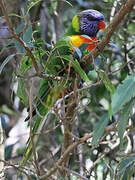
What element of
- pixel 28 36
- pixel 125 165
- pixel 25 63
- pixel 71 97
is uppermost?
pixel 28 36

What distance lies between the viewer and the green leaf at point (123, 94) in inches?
34.5

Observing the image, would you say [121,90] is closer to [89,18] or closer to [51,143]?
[89,18]

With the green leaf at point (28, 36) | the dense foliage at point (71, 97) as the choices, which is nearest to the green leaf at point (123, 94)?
the dense foliage at point (71, 97)

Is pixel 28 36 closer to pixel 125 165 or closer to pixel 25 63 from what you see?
pixel 25 63

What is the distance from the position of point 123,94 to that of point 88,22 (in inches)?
64.8

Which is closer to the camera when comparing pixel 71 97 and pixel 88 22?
pixel 71 97

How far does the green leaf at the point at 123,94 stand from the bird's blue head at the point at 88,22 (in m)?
1.52

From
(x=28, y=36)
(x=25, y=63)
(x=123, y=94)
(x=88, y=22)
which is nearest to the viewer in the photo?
(x=123, y=94)

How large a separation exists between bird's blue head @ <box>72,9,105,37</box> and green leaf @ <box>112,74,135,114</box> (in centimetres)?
152

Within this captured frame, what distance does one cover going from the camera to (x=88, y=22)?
8.15 ft

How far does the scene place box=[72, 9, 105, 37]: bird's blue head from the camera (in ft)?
8.05

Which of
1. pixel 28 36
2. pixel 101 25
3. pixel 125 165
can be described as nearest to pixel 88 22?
pixel 101 25

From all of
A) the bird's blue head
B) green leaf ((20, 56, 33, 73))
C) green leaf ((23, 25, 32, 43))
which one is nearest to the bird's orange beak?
the bird's blue head

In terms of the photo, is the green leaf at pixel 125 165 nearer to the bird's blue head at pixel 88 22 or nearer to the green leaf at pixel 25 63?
the green leaf at pixel 25 63
